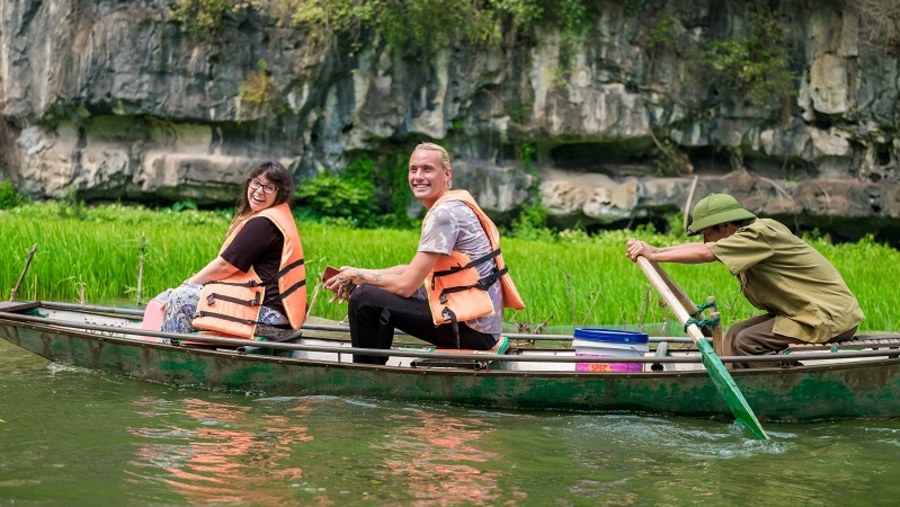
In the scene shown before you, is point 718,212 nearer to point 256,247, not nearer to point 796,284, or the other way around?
point 796,284

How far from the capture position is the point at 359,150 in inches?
864

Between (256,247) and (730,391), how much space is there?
121 inches

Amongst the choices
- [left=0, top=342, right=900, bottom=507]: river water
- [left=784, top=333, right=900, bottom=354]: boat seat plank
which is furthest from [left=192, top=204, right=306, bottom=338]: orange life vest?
[left=784, top=333, right=900, bottom=354]: boat seat plank

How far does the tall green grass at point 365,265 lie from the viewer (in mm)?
11031

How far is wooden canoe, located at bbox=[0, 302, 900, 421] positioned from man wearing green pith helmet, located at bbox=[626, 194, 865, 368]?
20cm

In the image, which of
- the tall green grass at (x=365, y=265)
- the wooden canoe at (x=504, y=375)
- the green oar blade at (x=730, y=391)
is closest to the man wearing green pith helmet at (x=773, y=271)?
the wooden canoe at (x=504, y=375)

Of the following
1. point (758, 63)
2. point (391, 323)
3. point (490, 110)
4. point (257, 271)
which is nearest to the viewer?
point (391, 323)

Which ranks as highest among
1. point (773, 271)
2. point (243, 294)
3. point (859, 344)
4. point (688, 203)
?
point (688, 203)

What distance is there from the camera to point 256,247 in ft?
24.3

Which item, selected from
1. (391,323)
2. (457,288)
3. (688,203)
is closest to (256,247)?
(391,323)

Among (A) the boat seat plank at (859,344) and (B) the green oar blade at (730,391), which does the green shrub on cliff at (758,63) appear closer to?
(A) the boat seat plank at (859,344)

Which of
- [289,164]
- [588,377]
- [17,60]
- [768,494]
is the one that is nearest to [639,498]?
[768,494]

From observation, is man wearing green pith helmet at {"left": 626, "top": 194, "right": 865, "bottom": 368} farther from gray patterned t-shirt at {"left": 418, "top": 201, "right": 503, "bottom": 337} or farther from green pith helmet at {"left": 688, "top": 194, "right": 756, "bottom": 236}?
gray patterned t-shirt at {"left": 418, "top": 201, "right": 503, "bottom": 337}

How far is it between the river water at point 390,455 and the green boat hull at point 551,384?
79 mm
